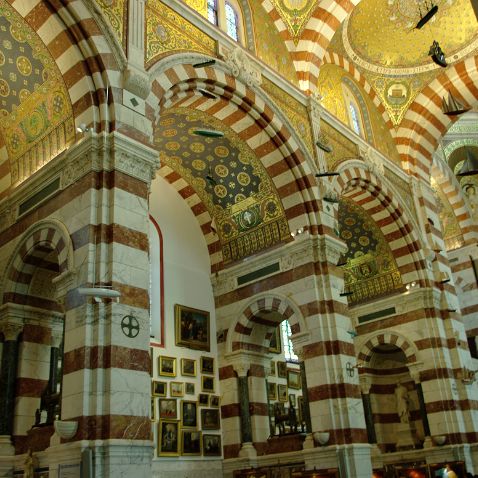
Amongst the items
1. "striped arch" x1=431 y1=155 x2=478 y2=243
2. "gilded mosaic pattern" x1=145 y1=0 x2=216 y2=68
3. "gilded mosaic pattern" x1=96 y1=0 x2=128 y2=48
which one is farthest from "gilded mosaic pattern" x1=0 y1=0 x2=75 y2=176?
"striped arch" x1=431 y1=155 x2=478 y2=243

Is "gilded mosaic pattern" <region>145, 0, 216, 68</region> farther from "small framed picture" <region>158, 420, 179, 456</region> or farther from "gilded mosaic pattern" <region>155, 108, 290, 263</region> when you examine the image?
"small framed picture" <region>158, 420, 179, 456</region>

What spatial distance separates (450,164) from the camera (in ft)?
67.8

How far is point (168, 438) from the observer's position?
34.3ft

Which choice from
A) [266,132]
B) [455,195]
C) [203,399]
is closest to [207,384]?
[203,399]

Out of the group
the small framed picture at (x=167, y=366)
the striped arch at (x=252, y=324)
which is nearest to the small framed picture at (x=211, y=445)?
the small framed picture at (x=167, y=366)

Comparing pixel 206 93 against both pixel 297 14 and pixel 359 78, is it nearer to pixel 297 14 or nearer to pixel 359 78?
pixel 297 14

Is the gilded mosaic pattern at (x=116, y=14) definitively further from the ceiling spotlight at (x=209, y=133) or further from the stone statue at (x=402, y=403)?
the stone statue at (x=402, y=403)

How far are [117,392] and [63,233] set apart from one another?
2348mm

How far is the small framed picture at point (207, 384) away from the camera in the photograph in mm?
11516

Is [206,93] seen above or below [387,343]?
above

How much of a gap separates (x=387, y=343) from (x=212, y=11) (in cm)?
875

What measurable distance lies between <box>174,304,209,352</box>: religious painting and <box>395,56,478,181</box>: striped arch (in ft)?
24.8

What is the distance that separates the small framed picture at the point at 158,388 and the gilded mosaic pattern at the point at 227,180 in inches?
119

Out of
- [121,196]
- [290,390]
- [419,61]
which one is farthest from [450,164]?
[121,196]
